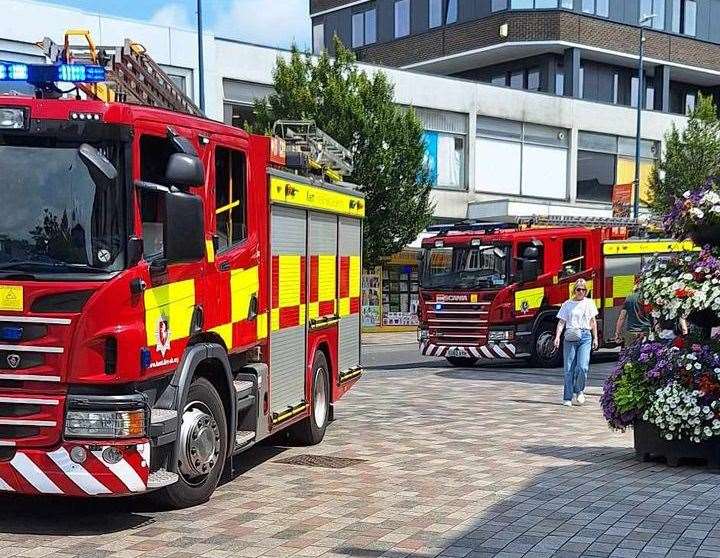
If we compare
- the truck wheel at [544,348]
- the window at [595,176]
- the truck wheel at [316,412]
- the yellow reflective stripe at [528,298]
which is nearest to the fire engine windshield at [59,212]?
the truck wheel at [316,412]

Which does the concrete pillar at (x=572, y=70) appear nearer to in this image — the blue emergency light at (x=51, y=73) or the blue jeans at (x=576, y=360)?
the blue jeans at (x=576, y=360)

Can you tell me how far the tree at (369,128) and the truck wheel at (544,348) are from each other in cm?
664

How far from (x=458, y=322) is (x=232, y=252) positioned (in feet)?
38.5

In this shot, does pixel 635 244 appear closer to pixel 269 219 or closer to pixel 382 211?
pixel 382 211

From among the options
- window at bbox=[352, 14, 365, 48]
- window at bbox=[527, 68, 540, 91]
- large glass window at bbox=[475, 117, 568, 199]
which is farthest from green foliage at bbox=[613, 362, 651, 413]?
window at bbox=[352, 14, 365, 48]

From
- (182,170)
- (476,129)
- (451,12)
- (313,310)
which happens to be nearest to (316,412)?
(313,310)

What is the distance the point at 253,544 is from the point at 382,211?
2032cm

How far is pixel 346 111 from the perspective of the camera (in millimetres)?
24500

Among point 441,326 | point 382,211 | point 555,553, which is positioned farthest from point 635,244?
point 555,553

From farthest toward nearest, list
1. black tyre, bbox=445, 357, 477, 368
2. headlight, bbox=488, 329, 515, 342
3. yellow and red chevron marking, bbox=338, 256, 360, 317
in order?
black tyre, bbox=445, 357, 477, 368
headlight, bbox=488, 329, 515, 342
yellow and red chevron marking, bbox=338, 256, 360, 317

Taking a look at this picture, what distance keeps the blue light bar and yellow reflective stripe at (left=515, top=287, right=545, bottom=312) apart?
13.1 metres

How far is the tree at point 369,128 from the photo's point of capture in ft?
80.4

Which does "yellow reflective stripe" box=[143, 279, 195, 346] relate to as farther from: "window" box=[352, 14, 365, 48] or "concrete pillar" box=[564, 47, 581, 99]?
"window" box=[352, 14, 365, 48]

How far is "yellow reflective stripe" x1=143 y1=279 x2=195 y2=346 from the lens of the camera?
589 centimetres
